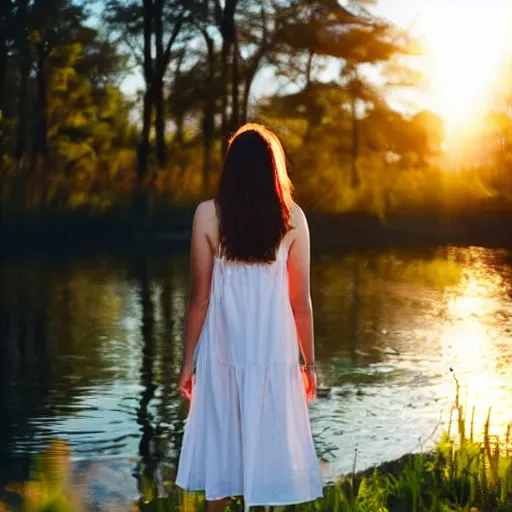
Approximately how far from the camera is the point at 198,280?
12.1ft

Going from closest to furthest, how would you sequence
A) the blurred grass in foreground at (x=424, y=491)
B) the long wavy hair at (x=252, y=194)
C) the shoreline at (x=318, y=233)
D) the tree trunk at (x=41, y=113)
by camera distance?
the long wavy hair at (x=252, y=194) → the blurred grass in foreground at (x=424, y=491) → the shoreline at (x=318, y=233) → the tree trunk at (x=41, y=113)

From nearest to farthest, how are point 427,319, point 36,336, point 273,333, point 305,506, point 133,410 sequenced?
point 273,333 < point 305,506 < point 133,410 < point 36,336 < point 427,319

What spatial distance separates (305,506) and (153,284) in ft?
36.7

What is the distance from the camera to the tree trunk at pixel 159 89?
29047 millimetres

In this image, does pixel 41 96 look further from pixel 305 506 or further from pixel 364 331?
pixel 305 506

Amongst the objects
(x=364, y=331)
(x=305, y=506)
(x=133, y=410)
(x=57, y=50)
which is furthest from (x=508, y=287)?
(x=57, y=50)

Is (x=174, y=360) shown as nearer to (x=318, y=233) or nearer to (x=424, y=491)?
(x=424, y=491)

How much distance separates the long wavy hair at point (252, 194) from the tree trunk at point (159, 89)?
83.7 feet

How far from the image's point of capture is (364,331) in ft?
37.7

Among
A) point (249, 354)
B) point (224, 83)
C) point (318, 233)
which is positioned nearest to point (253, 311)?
point (249, 354)

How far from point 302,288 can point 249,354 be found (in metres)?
0.25

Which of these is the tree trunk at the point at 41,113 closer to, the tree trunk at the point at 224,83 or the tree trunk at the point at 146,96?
the tree trunk at the point at 146,96

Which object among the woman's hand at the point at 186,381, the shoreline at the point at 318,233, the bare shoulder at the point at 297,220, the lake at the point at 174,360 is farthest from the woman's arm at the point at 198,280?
the shoreline at the point at 318,233

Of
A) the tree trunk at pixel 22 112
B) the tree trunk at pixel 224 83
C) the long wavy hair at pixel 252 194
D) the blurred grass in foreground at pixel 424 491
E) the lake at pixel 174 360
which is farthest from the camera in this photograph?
the tree trunk at pixel 22 112
